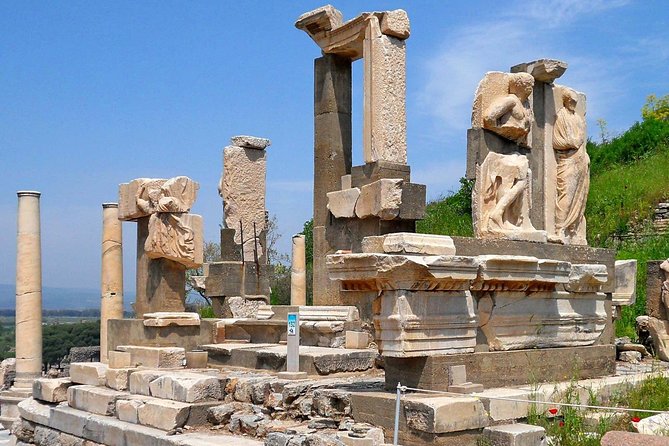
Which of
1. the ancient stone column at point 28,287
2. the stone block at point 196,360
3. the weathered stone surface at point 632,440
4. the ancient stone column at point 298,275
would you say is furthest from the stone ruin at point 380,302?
the ancient stone column at point 298,275

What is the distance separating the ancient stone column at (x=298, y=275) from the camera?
1842 centimetres

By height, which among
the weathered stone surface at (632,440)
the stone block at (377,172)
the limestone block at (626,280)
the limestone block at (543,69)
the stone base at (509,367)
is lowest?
the weathered stone surface at (632,440)

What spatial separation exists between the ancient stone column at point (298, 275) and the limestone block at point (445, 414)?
11910 mm

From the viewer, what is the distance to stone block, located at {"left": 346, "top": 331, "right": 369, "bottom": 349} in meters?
10.6

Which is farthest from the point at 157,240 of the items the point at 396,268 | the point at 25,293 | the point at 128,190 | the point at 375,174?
the point at 396,268

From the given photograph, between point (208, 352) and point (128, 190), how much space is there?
260 centimetres

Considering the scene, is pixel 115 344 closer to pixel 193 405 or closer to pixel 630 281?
pixel 193 405

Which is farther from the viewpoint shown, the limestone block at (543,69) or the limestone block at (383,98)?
the limestone block at (383,98)

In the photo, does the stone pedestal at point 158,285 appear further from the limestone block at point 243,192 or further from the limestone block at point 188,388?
the limestone block at point 243,192

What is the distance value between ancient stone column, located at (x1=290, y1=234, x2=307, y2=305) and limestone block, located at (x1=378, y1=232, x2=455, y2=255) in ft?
37.5

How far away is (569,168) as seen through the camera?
9.23 meters

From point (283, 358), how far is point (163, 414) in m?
1.90

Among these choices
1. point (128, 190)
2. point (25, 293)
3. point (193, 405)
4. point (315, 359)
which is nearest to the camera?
point (193, 405)

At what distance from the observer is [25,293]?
1439 centimetres
